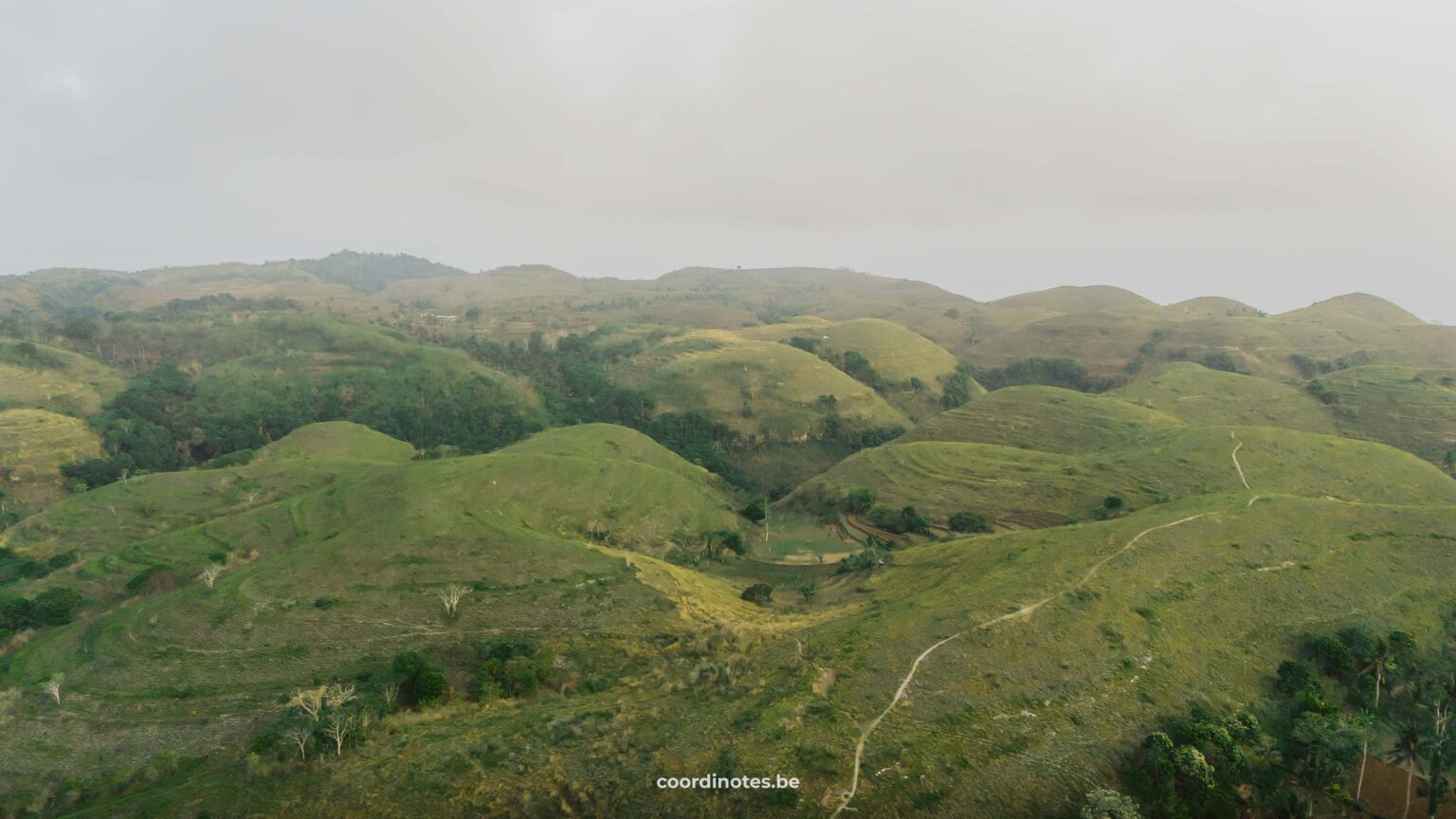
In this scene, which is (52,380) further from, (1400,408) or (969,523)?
(1400,408)

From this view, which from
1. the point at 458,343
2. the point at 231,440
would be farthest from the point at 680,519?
the point at 458,343

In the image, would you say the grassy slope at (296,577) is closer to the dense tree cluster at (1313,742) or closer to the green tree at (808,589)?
the green tree at (808,589)

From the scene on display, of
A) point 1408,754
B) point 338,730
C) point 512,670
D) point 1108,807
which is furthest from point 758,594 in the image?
point 1408,754

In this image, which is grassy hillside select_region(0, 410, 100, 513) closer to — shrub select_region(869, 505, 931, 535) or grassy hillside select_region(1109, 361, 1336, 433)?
shrub select_region(869, 505, 931, 535)

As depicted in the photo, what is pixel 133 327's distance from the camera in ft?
531

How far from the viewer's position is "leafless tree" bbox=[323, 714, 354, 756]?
28547mm

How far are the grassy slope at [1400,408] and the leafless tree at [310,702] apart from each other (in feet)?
434

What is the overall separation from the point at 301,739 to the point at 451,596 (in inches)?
568

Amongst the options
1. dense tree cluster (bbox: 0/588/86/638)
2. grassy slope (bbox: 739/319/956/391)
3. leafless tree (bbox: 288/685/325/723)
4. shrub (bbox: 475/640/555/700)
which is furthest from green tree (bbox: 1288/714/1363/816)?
grassy slope (bbox: 739/319/956/391)

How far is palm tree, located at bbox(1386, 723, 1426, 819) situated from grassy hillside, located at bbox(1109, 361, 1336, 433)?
280ft

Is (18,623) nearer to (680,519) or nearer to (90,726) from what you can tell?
(90,726)

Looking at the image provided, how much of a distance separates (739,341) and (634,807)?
155328 mm

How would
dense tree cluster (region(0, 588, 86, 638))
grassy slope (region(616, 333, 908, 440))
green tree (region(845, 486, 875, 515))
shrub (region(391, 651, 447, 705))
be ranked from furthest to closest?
grassy slope (region(616, 333, 908, 440)) < green tree (region(845, 486, 875, 515)) < dense tree cluster (region(0, 588, 86, 638)) < shrub (region(391, 651, 447, 705))

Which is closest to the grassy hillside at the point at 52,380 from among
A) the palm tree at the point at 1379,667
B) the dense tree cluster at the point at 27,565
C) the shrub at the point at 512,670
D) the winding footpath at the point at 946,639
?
the dense tree cluster at the point at 27,565
